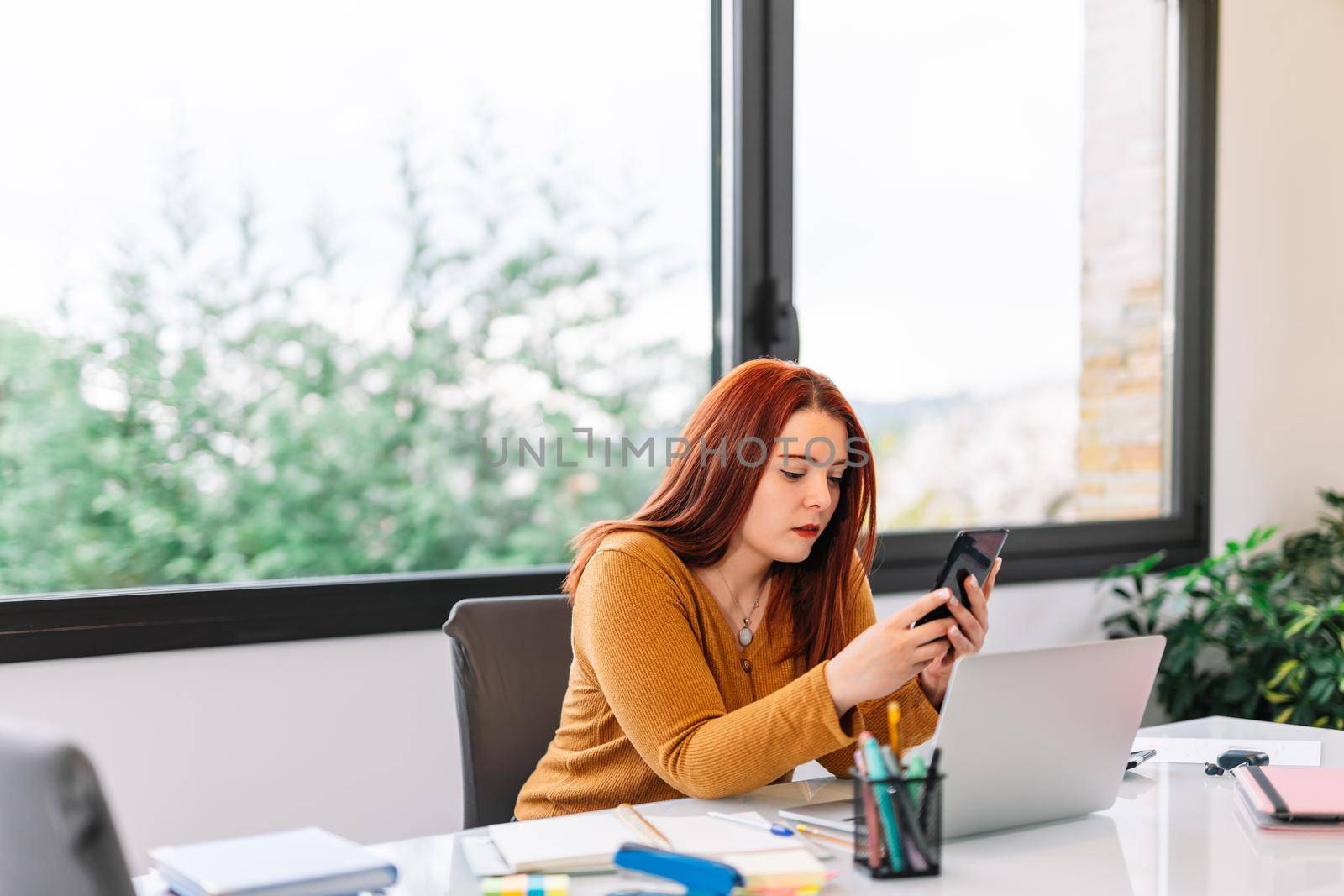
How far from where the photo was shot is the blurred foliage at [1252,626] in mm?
2812

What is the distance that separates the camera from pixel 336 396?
2.34 metres

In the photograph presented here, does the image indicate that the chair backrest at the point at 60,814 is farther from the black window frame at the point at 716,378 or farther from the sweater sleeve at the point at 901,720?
the black window frame at the point at 716,378

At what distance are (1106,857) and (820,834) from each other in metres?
0.27

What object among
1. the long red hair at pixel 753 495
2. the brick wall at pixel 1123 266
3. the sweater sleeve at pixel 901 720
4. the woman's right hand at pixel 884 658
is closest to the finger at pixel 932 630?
the woman's right hand at pixel 884 658

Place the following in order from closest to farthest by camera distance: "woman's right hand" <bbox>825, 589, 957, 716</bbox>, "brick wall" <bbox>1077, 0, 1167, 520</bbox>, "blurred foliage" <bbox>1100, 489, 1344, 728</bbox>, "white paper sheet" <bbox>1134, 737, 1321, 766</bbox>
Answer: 1. "woman's right hand" <bbox>825, 589, 957, 716</bbox>
2. "white paper sheet" <bbox>1134, 737, 1321, 766</bbox>
3. "blurred foliage" <bbox>1100, 489, 1344, 728</bbox>
4. "brick wall" <bbox>1077, 0, 1167, 520</bbox>

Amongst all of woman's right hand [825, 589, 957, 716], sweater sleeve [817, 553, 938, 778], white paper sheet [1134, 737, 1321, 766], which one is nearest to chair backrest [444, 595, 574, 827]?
sweater sleeve [817, 553, 938, 778]

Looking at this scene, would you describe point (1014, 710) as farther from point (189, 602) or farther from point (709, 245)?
point (709, 245)

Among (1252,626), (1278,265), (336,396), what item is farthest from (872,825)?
(1278,265)

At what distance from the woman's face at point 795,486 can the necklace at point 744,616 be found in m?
0.09

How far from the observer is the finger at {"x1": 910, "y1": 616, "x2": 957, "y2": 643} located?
133cm

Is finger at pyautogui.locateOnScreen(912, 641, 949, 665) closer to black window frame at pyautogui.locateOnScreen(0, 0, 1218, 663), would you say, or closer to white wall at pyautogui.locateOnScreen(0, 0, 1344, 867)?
white wall at pyautogui.locateOnScreen(0, 0, 1344, 867)

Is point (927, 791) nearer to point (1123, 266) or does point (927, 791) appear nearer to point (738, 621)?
point (738, 621)

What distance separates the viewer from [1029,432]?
10.8ft

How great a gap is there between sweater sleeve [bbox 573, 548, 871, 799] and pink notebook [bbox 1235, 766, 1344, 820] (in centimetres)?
44
